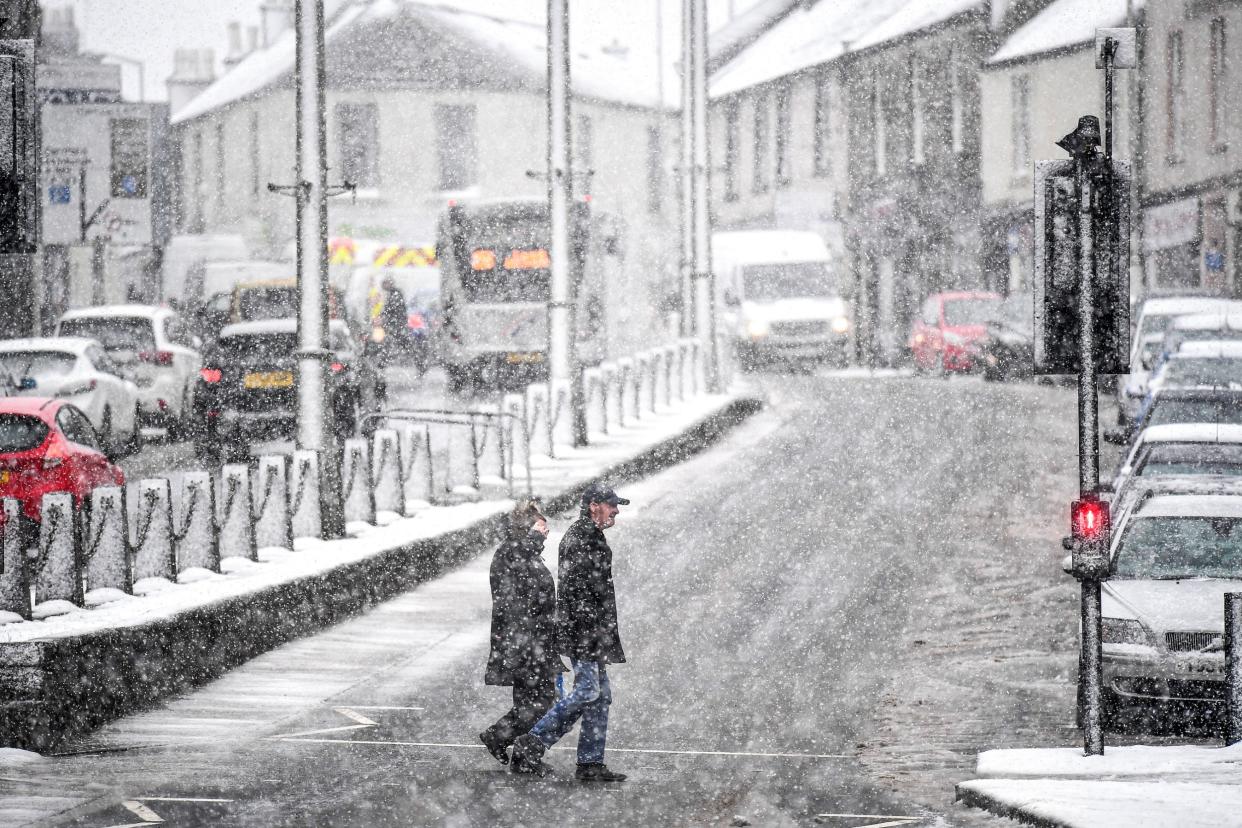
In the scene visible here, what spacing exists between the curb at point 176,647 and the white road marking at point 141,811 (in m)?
2.15

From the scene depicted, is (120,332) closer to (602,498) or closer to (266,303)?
(266,303)

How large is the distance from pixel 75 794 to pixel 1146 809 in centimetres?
478

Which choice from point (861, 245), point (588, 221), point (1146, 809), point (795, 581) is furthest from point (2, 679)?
point (861, 245)

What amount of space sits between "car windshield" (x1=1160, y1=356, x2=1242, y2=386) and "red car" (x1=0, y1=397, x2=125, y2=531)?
12.7 meters

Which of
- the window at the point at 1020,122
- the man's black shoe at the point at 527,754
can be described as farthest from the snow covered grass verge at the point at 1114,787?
the window at the point at 1020,122

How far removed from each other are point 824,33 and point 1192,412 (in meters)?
50.3

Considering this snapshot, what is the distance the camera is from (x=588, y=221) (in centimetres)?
3794

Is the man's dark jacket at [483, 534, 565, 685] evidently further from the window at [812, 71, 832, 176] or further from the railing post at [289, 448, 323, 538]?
the window at [812, 71, 832, 176]

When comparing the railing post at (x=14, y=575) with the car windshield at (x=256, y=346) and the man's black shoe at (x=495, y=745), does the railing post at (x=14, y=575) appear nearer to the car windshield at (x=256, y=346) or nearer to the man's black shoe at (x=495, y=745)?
the man's black shoe at (x=495, y=745)

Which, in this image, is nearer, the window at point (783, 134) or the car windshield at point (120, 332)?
the car windshield at point (120, 332)

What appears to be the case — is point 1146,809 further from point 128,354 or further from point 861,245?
point 861,245

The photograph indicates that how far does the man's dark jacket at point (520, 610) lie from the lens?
1091cm

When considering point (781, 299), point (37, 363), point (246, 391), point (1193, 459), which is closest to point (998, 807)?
point (1193, 459)

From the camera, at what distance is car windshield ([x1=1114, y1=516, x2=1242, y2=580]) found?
43.5ft
